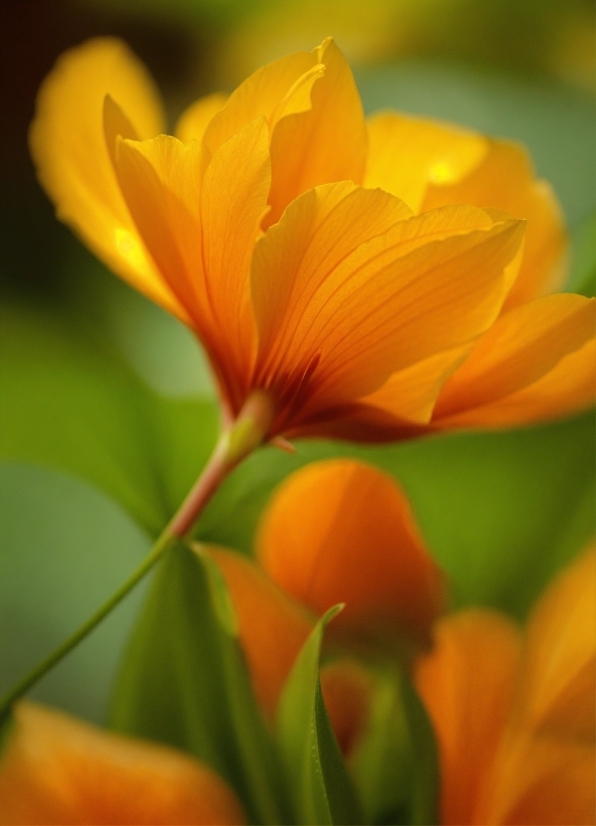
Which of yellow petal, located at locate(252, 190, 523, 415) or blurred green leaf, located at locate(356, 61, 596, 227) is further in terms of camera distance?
blurred green leaf, located at locate(356, 61, 596, 227)

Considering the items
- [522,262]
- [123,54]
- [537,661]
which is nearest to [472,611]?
[537,661]

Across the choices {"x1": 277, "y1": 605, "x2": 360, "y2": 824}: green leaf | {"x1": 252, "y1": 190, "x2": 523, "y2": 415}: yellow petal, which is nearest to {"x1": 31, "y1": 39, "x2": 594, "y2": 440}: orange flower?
{"x1": 252, "y1": 190, "x2": 523, "y2": 415}: yellow petal

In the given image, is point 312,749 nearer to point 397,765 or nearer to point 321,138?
point 397,765

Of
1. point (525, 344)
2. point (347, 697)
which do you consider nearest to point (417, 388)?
point (525, 344)

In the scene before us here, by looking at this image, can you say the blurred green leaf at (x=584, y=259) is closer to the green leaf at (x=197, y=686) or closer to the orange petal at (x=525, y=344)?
the orange petal at (x=525, y=344)

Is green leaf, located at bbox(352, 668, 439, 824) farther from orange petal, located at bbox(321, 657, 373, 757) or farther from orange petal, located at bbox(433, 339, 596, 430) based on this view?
orange petal, located at bbox(433, 339, 596, 430)

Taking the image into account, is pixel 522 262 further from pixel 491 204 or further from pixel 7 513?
pixel 7 513
